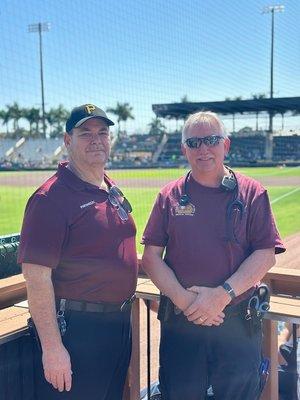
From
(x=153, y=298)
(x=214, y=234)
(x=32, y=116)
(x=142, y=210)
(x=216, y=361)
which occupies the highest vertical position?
(x=32, y=116)

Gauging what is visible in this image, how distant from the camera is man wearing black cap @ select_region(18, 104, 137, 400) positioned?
204 centimetres

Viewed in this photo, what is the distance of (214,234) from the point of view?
2.25 m

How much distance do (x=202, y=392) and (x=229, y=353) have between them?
0.72ft

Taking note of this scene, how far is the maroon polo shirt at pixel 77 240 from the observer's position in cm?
203

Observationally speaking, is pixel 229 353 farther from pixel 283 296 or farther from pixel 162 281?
pixel 283 296

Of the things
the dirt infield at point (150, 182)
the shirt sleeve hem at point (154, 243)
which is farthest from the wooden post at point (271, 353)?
the dirt infield at point (150, 182)

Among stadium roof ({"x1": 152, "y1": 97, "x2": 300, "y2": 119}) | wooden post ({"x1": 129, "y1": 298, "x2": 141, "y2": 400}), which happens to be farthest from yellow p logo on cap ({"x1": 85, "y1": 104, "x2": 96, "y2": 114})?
stadium roof ({"x1": 152, "y1": 97, "x2": 300, "y2": 119})

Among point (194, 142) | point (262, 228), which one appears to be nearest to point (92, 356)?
point (262, 228)

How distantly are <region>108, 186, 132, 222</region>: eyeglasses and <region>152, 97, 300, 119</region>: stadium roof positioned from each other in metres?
37.8

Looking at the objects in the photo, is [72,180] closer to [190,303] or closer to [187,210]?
[187,210]

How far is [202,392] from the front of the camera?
2.26 m

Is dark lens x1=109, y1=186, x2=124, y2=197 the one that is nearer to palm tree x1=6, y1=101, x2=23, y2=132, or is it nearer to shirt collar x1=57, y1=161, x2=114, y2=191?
shirt collar x1=57, y1=161, x2=114, y2=191

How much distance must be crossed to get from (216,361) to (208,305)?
0.29 metres

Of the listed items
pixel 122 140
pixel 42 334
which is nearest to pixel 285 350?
pixel 42 334
